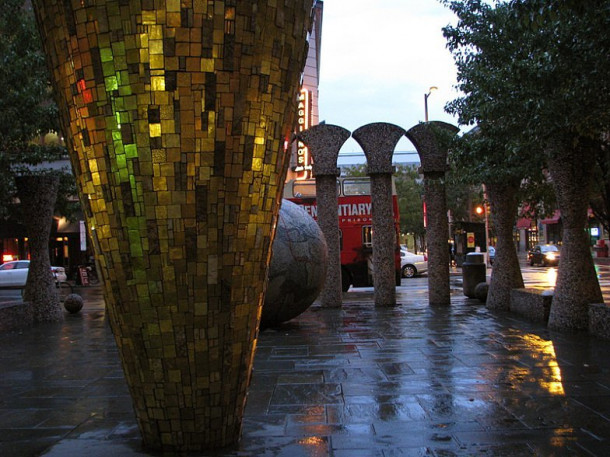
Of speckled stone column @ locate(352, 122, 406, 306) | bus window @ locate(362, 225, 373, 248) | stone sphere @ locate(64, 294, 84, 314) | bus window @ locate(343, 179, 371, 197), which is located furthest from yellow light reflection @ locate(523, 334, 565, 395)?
bus window @ locate(343, 179, 371, 197)

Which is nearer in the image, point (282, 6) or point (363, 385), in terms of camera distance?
point (282, 6)

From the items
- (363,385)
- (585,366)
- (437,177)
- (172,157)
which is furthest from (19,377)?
(437,177)

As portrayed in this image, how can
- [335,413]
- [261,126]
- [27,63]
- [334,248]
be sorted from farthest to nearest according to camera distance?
[334,248] < [27,63] < [335,413] < [261,126]

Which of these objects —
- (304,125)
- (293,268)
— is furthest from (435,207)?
(304,125)

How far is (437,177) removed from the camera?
14320 mm

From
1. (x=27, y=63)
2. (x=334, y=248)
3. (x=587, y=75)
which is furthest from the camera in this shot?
(x=334, y=248)

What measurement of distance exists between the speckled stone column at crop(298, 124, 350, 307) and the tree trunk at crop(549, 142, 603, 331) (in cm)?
573

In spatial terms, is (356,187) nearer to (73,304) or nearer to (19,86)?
(73,304)

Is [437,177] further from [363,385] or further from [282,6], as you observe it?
[282,6]

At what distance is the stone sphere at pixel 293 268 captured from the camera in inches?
392

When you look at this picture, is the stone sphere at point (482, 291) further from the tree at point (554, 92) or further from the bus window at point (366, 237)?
the bus window at point (366, 237)

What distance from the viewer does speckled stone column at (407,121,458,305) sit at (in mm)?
14062

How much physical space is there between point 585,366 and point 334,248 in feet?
25.5

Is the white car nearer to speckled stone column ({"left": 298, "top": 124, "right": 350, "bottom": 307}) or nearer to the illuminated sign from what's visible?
the illuminated sign
